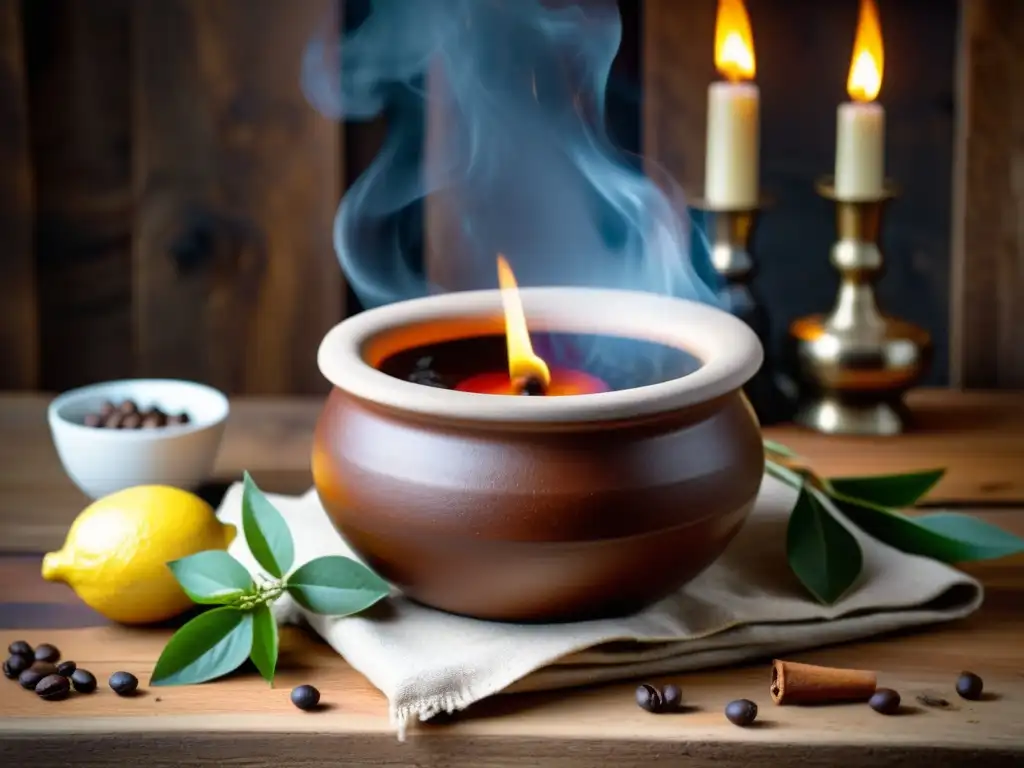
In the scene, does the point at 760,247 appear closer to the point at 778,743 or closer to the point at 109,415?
the point at 109,415

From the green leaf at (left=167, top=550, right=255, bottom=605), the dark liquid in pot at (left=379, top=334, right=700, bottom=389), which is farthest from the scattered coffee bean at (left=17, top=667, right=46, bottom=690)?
the dark liquid in pot at (left=379, top=334, right=700, bottom=389)

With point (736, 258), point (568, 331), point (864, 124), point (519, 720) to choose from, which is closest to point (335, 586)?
point (519, 720)

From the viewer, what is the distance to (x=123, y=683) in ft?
3.02

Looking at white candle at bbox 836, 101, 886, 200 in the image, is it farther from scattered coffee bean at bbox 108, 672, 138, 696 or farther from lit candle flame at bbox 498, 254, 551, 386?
scattered coffee bean at bbox 108, 672, 138, 696

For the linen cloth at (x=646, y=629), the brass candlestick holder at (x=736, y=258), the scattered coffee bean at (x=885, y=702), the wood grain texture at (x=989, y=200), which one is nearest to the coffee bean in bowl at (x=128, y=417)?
the linen cloth at (x=646, y=629)

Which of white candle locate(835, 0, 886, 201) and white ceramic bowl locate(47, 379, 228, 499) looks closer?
white ceramic bowl locate(47, 379, 228, 499)

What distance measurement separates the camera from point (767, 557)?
3.60ft

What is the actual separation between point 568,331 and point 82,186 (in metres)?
0.95

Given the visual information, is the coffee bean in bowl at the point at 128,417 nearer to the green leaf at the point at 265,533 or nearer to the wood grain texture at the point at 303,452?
the wood grain texture at the point at 303,452

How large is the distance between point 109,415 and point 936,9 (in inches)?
42.9

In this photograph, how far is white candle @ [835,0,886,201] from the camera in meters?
1.48

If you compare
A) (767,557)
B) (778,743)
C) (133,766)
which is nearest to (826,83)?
(767,557)

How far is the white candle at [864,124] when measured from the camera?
1.48m

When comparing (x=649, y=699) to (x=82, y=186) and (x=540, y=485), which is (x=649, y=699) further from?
(x=82, y=186)
